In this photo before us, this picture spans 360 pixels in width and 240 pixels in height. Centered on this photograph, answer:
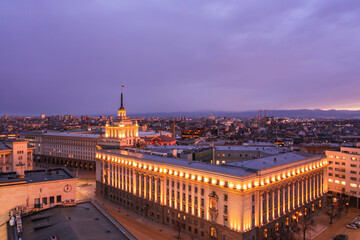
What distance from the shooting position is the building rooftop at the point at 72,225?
28.8 meters

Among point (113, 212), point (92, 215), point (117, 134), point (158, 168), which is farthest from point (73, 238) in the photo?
point (117, 134)

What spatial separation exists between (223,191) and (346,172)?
45152 millimetres

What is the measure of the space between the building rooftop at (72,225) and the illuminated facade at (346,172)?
65.8m

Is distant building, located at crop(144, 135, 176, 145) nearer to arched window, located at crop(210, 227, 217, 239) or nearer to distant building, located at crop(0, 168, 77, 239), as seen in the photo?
arched window, located at crop(210, 227, 217, 239)

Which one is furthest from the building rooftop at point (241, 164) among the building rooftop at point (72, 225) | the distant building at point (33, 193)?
the building rooftop at point (72, 225)

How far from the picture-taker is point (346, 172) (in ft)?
243

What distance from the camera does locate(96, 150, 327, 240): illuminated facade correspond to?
Answer: 1853 inches

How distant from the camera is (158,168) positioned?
61.2 metres

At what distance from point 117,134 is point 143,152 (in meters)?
22.5

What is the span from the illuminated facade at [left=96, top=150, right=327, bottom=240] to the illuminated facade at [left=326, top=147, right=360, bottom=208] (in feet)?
Result: 24.8

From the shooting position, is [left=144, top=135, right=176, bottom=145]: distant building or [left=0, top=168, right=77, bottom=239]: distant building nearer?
[left=0, top=168, right=77, bottom=239]: distant building

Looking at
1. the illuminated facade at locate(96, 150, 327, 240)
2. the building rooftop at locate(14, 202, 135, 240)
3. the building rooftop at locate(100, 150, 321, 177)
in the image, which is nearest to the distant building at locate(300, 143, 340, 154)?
the illuminated facade at locate(96, 150, 327, 240)

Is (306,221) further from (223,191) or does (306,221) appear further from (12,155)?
(12,155)

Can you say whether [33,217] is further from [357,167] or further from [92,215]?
[357,167]
